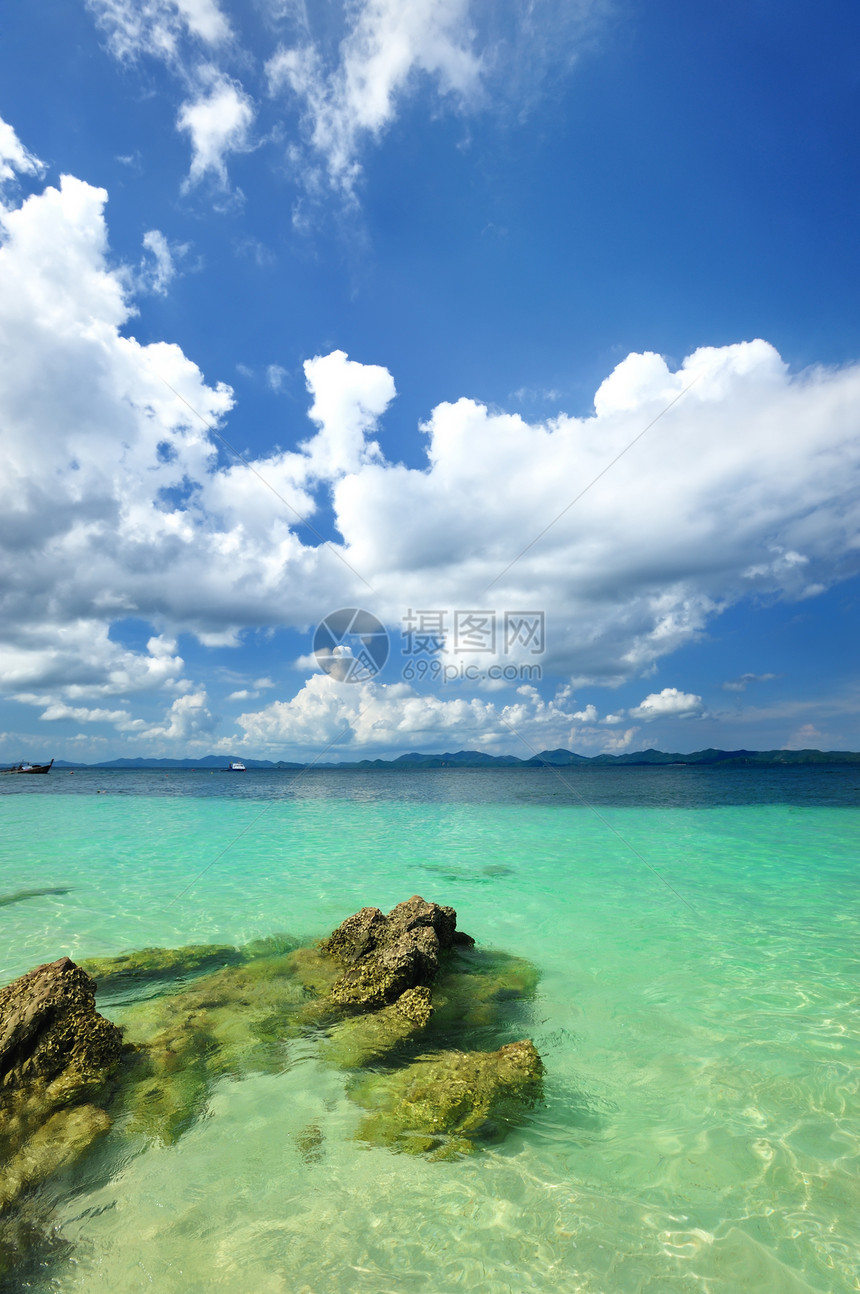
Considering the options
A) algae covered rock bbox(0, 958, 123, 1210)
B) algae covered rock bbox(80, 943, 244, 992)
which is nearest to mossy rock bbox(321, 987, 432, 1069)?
algae covered rock bbox(0, 958, 123, 1210)

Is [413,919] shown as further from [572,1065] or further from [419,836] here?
[419,836]

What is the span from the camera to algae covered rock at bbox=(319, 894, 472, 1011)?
6992 millimetres

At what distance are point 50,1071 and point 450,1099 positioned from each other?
355cm

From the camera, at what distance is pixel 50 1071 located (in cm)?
506

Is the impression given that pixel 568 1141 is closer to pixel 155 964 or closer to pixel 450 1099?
pixel 450 1099

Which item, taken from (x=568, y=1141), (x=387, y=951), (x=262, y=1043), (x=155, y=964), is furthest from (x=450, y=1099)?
(x=155, y=964)

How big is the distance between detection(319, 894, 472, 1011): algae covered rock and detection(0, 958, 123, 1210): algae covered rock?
8.73 feet

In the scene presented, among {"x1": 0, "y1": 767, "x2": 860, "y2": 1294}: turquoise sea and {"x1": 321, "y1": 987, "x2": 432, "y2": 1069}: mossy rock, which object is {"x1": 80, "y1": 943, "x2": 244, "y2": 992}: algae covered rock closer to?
{"x1": 0, "y1": 767, "x2": 860, "y2": 1294}: turquoise sea

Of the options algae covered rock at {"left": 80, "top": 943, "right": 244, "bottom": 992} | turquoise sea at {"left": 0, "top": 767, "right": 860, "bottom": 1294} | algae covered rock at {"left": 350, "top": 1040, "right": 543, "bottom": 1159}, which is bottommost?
algae covered rock at {"left": 80, "top": 943, "right": 244, "bottom": 992}

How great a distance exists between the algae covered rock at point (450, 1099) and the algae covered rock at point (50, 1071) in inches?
85.8

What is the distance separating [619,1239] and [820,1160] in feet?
6.62

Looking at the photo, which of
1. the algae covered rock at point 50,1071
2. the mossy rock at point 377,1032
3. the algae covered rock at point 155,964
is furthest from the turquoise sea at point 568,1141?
the algae covered rock at point 155,964

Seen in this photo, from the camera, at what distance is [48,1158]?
410 centimetres

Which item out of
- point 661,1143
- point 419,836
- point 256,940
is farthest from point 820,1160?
point 419,836
